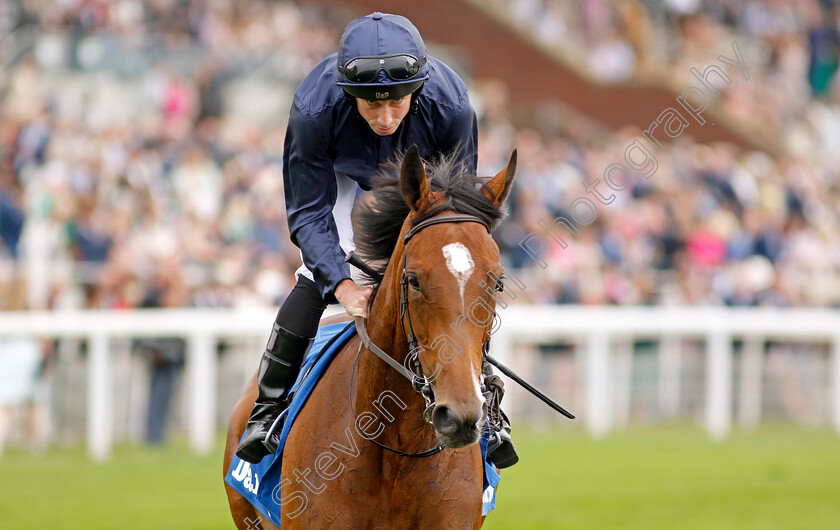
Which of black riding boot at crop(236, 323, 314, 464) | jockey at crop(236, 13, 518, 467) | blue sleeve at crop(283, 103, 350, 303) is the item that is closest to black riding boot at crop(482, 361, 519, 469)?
jockey at crop(236, 13, 518, 467)

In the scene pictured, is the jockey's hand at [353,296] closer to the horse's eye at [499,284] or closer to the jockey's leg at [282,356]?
the jockey's leg at [282,356]

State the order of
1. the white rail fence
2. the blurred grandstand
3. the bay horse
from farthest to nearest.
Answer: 1. the blurred grandstand
2. the white rail fence
3. the bay horse

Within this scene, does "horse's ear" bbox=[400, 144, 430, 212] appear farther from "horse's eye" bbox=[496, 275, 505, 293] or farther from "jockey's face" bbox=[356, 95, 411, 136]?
"jockey's face" bbox=[356, 95, 411, 136]

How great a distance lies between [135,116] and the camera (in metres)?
15.0

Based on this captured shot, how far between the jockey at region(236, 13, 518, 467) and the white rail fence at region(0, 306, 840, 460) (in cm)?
673

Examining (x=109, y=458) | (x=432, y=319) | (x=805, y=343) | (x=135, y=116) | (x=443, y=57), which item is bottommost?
(x=109, y=458)

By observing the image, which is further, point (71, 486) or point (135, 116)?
point (135, 116)

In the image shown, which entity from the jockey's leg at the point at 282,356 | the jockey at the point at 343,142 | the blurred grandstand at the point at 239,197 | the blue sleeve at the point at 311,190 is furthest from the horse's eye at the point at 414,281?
the blurred grandstand at the point at 239,197

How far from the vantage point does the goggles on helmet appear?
4172 millimetres

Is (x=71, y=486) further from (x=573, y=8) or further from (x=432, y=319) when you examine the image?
(x=573, y=8)

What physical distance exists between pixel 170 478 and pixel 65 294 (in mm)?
2794

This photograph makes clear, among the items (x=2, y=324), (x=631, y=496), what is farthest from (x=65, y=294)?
(x=631, y=496)

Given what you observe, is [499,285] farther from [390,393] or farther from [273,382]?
[273,382]

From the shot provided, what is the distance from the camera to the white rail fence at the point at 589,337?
1111cm
